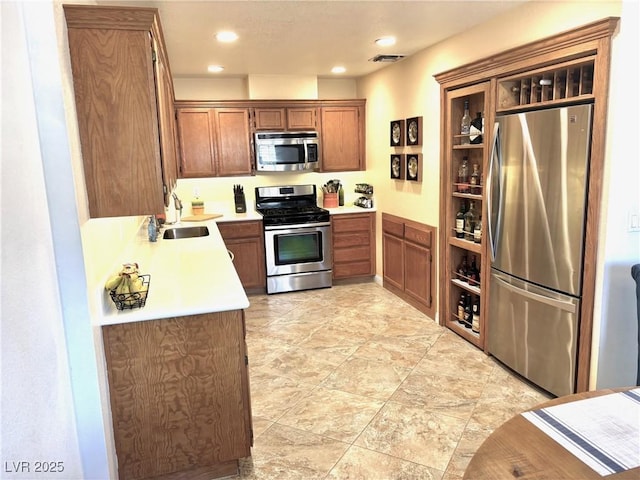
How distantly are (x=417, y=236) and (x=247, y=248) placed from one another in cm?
189

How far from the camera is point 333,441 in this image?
2475 millimetres

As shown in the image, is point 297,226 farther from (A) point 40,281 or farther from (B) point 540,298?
(A) point 40,281

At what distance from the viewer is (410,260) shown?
4.61 meters

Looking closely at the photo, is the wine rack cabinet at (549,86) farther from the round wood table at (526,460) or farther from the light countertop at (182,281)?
the light countertop at (182,281)

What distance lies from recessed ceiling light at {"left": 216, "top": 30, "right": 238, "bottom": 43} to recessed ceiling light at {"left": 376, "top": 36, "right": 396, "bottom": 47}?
3.80ft

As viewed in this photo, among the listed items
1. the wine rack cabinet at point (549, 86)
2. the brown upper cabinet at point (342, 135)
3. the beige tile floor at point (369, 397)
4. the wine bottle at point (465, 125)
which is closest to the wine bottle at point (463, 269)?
the beige tile floor at point (369, 397)

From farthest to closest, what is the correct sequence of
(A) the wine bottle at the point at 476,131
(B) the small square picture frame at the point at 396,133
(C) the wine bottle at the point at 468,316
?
(B) the small square picture frame at the point at 396,133, (C) the wine bottle at the point at 468,316, (A) the wine bottle at the point at 476,131

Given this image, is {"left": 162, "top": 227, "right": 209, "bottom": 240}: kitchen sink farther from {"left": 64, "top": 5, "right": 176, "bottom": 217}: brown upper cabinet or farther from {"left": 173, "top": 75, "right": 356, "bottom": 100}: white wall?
{"left": 64, "top": 5, "right": 176, "bottom": 217}: brown upper cabinet

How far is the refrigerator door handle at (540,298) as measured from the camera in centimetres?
264

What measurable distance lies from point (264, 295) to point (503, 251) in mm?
2863

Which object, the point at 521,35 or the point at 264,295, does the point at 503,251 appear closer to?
the point at 521,35

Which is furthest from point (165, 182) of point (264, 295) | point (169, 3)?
point (264, 295)

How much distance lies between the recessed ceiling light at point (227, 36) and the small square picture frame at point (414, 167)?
1949 millimetres

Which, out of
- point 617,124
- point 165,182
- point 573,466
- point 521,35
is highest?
point 521,35
